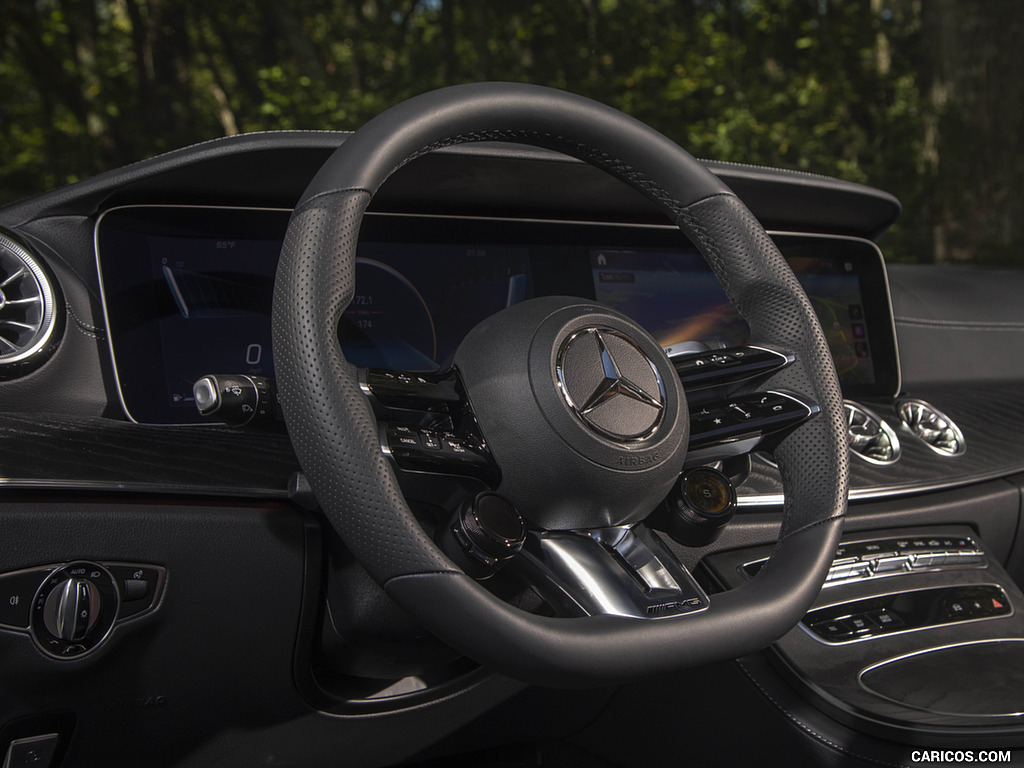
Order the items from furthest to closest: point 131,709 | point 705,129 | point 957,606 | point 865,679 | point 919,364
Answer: point 705,129 < point 919,364 < point 957,606 < point 865,679 < point 131,709

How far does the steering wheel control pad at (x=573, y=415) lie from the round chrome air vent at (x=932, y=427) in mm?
1016

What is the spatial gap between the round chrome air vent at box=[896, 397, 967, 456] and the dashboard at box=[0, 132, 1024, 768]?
0.04ft

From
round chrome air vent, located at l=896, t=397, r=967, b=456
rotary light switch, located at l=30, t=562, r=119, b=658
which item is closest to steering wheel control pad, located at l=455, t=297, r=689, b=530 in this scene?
rotary light switch, located at l=30, t=562, r=119, b=658

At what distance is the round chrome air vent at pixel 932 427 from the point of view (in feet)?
5.67

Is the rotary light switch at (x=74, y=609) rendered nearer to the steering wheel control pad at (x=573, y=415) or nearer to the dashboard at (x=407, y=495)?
the dashboard at (x=407, y=495)

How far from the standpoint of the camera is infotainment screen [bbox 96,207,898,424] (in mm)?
1375

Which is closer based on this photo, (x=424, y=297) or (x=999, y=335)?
(x=424, y=297)

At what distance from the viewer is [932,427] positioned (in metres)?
1.78

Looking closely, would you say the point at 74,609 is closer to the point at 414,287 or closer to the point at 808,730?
the point at 414,287

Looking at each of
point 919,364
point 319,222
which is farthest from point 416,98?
point 919,364

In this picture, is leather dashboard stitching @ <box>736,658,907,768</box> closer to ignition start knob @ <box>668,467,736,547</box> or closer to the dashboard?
the dashboard

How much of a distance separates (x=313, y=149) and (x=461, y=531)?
64cm

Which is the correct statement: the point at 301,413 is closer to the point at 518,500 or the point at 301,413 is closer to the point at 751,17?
the point at 518,500

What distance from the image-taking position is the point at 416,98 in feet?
→ 2.98
